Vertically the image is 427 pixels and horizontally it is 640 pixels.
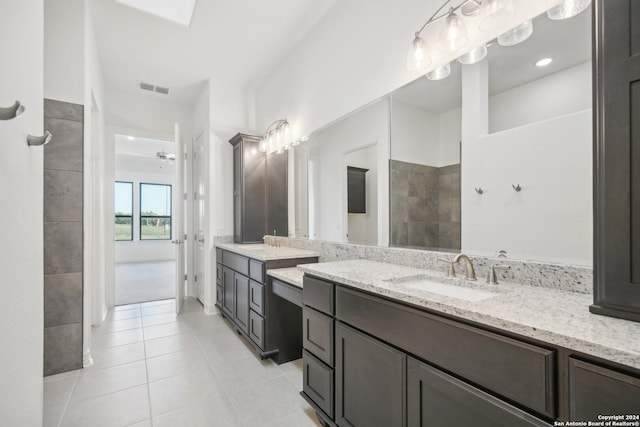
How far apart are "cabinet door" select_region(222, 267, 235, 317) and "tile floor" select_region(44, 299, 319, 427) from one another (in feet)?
0.87

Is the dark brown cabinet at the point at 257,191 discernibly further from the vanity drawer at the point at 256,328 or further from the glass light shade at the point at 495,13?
the glass light shade at the point at 495,13

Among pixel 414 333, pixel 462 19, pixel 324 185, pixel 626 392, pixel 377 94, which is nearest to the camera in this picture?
pixel 626 392

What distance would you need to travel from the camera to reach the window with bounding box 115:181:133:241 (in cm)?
800

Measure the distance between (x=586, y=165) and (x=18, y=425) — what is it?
213cm

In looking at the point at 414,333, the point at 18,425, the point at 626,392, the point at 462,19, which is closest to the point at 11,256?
the point at 18,425

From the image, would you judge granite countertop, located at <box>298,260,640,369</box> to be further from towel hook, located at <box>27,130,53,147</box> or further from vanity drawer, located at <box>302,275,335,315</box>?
towel hook, located at <box>27,130,53,147</box>

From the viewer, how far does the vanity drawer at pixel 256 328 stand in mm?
2330

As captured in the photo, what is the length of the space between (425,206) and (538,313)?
0.93 m

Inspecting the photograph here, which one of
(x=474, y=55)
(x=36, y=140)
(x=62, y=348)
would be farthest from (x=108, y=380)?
(x=474, y=55)

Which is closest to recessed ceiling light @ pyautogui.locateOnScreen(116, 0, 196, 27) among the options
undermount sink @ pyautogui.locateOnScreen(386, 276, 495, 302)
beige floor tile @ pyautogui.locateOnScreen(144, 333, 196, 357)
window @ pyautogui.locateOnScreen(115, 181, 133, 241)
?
undermount sink @ pyautogui.locateOnScreen(386, 276, 495, 302)

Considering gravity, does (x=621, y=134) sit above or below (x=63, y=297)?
above

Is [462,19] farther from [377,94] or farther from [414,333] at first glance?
[414,333]

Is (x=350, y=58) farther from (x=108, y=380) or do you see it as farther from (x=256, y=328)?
(x=108, y=380)

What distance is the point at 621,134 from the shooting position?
82 cm
